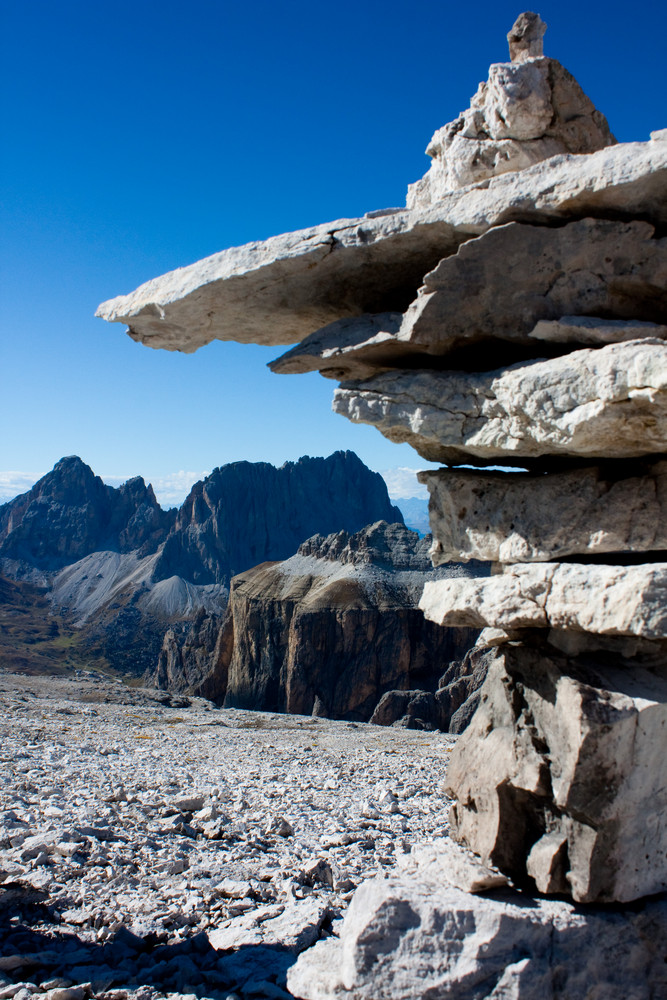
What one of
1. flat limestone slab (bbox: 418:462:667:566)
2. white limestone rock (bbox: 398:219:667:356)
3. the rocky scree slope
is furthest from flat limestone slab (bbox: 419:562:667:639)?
the rocky scree slope

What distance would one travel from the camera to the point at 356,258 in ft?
26.3

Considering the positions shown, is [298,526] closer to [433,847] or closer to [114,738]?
[114,738]

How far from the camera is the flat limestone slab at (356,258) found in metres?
6.64

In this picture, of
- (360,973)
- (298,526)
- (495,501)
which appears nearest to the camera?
(360,973)

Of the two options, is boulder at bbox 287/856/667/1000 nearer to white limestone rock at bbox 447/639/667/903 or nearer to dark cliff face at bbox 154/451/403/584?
white limestone rock at bbox 447/639/667/903

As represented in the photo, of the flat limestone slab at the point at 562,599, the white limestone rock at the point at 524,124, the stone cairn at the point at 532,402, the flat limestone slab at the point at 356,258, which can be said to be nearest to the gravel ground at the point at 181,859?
the stone cairn at the point at 532,402

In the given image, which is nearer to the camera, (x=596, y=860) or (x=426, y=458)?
(x=596, y=860)

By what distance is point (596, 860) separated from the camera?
6352mm

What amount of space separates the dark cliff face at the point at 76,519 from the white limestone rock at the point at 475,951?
179 metres

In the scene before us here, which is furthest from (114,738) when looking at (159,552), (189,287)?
(159,552)

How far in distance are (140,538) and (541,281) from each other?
18541cm

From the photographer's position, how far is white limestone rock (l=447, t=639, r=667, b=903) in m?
6.30

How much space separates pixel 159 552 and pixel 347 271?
6724 inches

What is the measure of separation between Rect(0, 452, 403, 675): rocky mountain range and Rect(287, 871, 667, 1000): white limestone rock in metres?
144
